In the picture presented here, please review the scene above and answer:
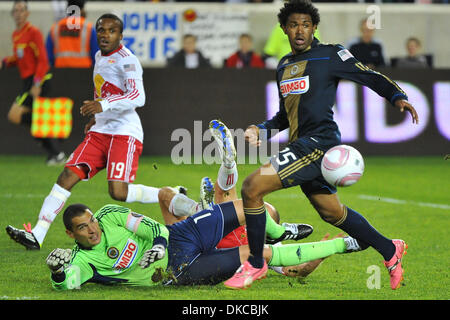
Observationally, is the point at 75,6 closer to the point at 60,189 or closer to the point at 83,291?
the point at 60,189

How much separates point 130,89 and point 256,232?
7.60 ft

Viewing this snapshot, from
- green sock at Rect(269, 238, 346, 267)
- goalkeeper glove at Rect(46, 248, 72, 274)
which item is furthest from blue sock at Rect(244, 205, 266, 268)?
goalkeeper glove at Rect(46, 248, 72, 274)

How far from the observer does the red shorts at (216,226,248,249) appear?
623cm

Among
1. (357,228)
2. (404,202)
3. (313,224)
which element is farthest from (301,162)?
(404,202)

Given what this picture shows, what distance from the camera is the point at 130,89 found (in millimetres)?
7340

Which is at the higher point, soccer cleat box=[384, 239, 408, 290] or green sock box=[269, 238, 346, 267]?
green sock box=[269, 238, 346, 267]

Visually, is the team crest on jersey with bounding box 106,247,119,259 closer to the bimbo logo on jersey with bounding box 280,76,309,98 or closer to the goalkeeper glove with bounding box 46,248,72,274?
the goalkeeper glove with bounding box 46,248,72,274

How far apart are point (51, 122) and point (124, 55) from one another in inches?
264

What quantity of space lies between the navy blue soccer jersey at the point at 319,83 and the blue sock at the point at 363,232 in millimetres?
525

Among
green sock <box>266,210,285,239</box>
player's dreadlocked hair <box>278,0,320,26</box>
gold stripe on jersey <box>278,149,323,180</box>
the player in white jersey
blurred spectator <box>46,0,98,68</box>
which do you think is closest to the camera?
gold stripe on jersey <box>278,149,323,180</box>

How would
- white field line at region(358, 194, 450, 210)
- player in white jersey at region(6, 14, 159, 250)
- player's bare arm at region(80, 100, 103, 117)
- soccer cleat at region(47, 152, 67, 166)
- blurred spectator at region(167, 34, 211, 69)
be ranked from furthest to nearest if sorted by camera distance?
blurred spectator at region(167, 34, 211, 69) < soccer cleat at region(47, 152, 67, 166) < white field line at region(358, 194, 450, 210) < player in white jersey at region(6, 14, 159, 250) < player's bare arm at region(80, 100, 103, 117)

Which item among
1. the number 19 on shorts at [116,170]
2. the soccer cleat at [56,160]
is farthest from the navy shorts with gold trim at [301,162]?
the soccer cleat at [56,160]

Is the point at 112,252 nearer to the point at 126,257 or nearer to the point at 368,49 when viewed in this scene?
the point at 126,257

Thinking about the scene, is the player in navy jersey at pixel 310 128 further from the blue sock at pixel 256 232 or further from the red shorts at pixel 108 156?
the red shorts at pixel 108 156
